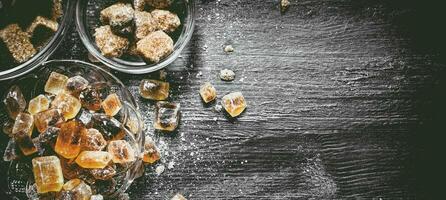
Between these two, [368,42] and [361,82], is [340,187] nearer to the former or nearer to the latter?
[361,82]

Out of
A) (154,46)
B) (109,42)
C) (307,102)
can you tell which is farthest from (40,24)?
(307,102)

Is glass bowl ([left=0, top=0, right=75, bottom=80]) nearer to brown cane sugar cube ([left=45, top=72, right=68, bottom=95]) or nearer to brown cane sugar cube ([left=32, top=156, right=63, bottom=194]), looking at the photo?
brown cane sugar cube ([left=45, top=72, right=68, bottom=95])

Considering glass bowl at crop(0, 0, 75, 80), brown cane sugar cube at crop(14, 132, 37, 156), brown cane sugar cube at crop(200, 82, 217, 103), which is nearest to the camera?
brown cane sugar cube at crop(14, 132, 37, 156)

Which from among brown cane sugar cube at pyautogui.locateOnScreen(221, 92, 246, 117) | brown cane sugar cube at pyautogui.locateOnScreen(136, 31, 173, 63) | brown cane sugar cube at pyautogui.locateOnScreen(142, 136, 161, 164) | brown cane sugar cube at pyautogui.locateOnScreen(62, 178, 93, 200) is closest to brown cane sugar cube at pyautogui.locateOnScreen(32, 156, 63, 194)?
brown cane sugar cube at pyautogui.locateOnScreen(62, 178, 93, 200)

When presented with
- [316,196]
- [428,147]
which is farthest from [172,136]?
[428,147]

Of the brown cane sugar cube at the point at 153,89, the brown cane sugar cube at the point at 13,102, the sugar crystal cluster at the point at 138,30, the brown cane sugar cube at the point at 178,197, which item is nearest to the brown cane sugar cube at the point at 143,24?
the sugar crystal cluster at the point at 138,30

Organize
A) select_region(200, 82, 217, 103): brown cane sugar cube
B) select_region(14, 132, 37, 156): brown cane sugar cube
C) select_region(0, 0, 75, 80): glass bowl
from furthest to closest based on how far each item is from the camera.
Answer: select_region(200, 82, 217, 103): brown cane sugar cube < select_region(0, 0, 75, 80): glass bowl < select_region(14, 132, 37, 156): brown cane sugar cube

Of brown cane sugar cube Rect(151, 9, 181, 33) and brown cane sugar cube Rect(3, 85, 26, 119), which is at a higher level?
brown cane sugar cube Rect(151, 9, 181, 33)
